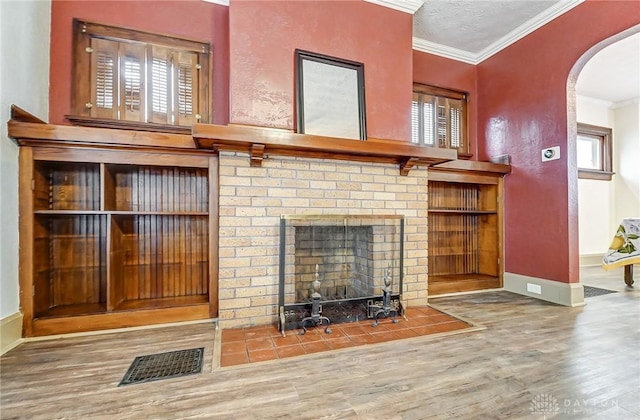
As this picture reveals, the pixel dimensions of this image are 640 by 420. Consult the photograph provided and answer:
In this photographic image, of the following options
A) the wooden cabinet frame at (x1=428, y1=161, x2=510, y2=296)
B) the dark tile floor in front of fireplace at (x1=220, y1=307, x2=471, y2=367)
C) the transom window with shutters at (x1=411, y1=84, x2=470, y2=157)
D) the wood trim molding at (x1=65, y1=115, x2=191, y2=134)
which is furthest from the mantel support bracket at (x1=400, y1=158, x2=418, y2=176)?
the wood trim molding at (x1=65, y1=115, x2=191, y2=134)

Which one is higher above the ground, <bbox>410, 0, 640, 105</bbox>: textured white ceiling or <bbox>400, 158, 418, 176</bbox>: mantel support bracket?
<bbox>410, 0, 640, 105</bbox>: textured white ceiling

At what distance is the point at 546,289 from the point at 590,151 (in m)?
4.03

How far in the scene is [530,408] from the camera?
1371mm

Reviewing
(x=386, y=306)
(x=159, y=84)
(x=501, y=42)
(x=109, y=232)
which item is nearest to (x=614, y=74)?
(x=501, y=42)

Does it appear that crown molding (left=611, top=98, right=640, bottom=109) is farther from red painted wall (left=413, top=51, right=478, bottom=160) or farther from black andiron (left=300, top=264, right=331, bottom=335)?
black andiron (left=300, top=264, right=331, bottom=335)

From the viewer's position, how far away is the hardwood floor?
1.35m

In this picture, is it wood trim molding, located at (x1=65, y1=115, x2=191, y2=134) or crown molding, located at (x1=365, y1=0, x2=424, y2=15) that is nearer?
wood trim molding, located at (x1=65, y1=115, x2=191, y2=134)

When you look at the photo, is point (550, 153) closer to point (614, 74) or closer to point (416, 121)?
point (416, 121)

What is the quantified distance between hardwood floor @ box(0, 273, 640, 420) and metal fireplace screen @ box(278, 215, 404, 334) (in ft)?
1.71

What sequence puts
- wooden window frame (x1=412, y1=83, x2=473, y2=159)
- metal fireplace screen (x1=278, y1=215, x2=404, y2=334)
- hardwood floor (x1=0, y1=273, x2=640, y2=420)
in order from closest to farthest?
hardwood floor (x1=0, y1=273, x2=640, y2=420) < metal fireplace screen (x1=278, y1=215, x2=404, y2=334) < wooden window frame (x1=412, y1=83, x2=473, y2=159)

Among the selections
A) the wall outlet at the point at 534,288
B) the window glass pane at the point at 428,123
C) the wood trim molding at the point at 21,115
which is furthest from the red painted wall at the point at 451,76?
the wood trim molding at the point at 21,115

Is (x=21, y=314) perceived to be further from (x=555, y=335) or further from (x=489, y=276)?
(x=489, y=276)

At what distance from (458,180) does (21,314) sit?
4271mm

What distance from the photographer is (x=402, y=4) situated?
2.90 meters
